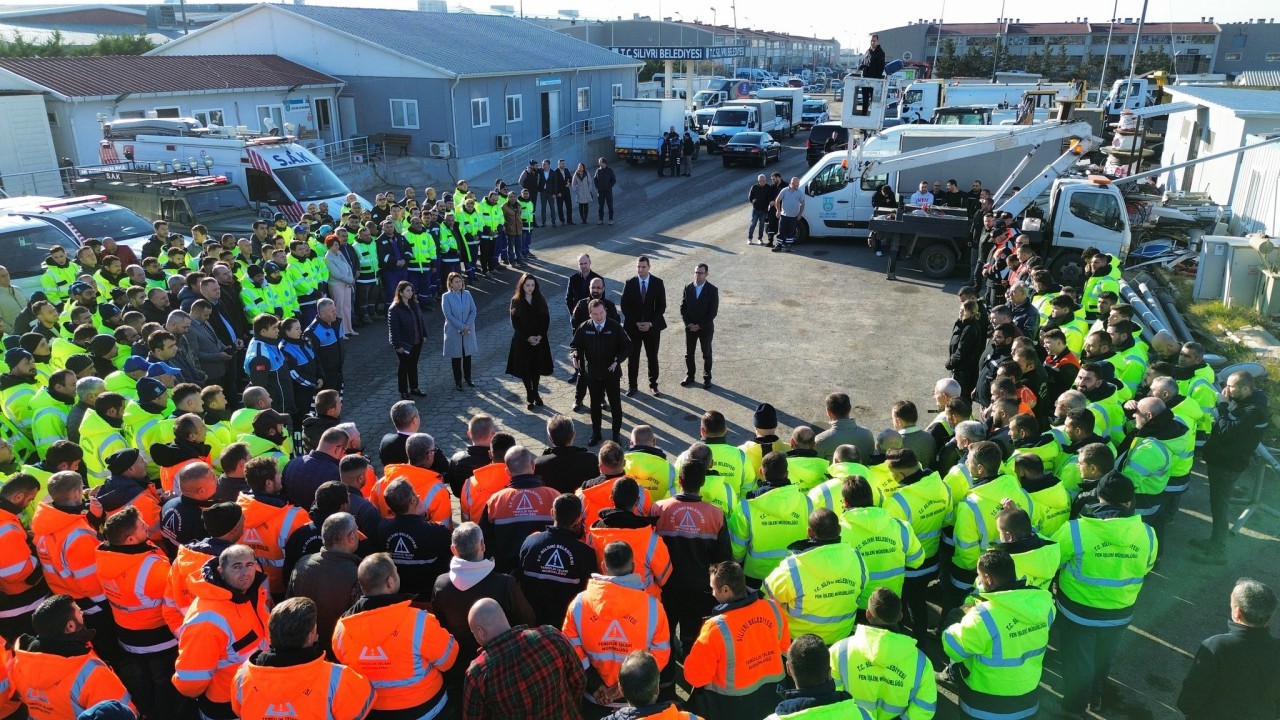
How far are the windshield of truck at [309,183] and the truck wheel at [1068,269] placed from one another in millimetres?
14334

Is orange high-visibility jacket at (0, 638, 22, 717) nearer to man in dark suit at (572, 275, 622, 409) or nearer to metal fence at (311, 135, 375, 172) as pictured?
man in dark suit at (572, 275, 622, 409)

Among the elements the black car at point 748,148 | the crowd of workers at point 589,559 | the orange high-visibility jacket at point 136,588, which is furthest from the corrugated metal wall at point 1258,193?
the orange high-visibility jacket at point 136,588

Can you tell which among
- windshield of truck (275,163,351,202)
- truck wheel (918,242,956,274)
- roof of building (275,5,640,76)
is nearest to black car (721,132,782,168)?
roof of building (275,5,640,76)

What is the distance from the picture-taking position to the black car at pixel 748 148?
3017cm

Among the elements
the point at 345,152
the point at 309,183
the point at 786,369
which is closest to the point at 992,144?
the point at 786,369

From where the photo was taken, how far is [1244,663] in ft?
14.1

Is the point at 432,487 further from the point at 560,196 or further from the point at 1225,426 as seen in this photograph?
the point at 560,196

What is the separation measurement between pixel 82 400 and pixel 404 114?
77.4ft

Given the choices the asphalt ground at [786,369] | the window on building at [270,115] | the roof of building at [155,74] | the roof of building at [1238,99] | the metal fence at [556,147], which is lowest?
the asphalt ground at [786,369]

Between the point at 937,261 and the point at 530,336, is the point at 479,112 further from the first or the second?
the point at 530,336

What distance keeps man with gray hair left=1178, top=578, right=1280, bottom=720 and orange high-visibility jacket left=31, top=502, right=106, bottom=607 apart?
6.27 meters

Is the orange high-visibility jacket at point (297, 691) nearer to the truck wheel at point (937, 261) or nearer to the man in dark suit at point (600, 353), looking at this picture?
the man in dark suit at point (600, 353)

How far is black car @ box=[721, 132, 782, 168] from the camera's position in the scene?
30172mm

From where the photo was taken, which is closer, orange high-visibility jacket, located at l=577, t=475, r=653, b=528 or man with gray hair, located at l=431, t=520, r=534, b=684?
man with gray hair, located at l=431, t=520, r=534, b=684
